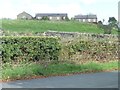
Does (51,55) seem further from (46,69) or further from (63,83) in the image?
(63,83)

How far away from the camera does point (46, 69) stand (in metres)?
19.1

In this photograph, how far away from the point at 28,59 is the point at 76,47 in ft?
15.7

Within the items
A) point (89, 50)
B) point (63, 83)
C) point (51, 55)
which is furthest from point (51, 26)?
point (63, 83)

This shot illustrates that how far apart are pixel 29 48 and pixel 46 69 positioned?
11.3 feet

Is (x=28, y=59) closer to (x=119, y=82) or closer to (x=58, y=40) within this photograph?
(x=58, y=40)

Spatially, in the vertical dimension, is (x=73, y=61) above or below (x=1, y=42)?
below

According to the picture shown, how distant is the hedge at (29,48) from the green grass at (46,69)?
155cm

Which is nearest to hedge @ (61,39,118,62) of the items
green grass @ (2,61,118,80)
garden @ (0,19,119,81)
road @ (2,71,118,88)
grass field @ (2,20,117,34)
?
garden @ (0,19,119,81)

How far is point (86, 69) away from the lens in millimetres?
20984

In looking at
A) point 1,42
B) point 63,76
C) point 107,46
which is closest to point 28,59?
point 1,42

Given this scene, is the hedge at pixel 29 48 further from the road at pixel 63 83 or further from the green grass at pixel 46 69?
the road at pixel 63 83

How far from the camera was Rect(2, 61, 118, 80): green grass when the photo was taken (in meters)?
17.3

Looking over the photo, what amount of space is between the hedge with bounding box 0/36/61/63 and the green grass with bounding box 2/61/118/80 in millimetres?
1548

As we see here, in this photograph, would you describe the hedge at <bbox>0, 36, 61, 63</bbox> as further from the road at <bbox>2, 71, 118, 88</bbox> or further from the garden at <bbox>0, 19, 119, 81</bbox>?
the road at <bbox>2, 71, 118, 88</bbox>
